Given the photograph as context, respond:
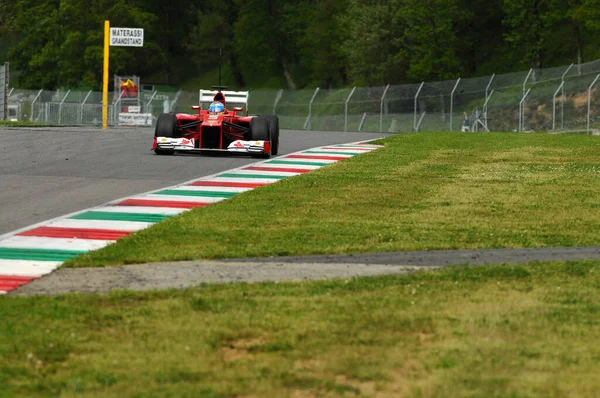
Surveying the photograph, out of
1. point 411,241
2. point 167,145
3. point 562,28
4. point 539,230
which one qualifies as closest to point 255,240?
point 411,241

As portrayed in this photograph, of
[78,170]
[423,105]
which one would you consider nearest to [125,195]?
[78,170]

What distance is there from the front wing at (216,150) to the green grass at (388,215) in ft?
6.34

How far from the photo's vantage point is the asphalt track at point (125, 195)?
29.6 ft

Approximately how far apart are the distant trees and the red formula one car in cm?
4380

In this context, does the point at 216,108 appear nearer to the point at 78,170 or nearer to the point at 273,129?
the point at 273,129

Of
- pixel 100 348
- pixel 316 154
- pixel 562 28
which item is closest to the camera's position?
pixel 100 348

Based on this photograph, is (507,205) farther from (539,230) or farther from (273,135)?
(273,135)

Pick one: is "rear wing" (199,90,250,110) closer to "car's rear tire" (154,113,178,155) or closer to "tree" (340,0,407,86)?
"car's rear tire" (154,113,178,155)

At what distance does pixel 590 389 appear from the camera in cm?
586

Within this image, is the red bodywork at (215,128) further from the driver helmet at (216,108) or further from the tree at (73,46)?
the tree at (73,46)

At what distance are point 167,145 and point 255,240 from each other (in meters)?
12.3

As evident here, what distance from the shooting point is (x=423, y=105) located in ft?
164

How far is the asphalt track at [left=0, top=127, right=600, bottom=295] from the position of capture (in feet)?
29.6

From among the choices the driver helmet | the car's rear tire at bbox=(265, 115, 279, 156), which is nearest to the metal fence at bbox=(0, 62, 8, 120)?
the car's rear tire at bbox=(265, 115, 279, 156)
